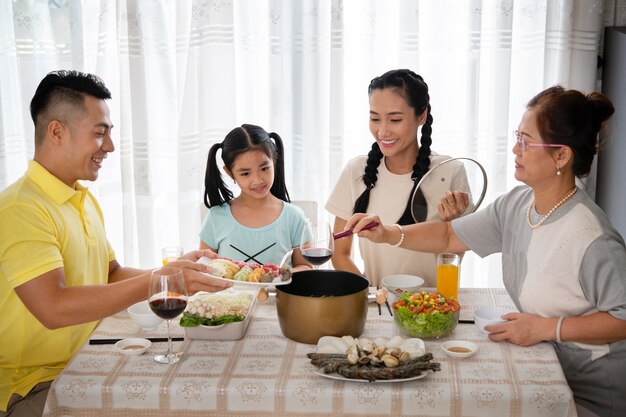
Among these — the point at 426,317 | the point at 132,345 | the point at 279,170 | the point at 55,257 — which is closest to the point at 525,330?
the point at 426,317

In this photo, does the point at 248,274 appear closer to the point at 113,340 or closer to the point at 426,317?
the point at 113,340

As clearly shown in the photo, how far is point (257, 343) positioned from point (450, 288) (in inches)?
25.1

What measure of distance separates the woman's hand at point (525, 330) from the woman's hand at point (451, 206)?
2.06 feet

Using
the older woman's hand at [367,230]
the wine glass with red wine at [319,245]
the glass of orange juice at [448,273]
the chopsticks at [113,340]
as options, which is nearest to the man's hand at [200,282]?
the chopsticks at [113,340]

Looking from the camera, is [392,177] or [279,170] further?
[279,170]

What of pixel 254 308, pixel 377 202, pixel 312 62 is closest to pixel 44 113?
pixel 254 308

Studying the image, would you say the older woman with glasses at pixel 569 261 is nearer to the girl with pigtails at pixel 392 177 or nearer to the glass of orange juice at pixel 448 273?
the glass of orange juice at pixel 448 273

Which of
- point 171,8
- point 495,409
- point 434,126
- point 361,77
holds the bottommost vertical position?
point 495,409

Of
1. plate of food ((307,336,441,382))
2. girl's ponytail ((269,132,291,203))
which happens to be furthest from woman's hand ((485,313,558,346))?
girl's ponytail ((269,132,291,203))

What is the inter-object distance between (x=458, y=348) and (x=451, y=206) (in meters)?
0.74

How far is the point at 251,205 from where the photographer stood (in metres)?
2.89

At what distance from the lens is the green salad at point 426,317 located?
1885mm

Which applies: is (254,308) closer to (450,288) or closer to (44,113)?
(450,288)

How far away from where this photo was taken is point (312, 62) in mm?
3566
